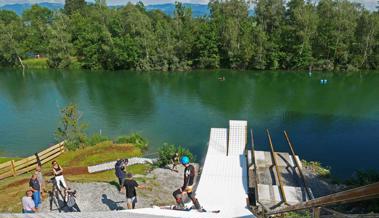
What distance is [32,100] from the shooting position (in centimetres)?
4188

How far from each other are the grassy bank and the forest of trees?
39.3 m

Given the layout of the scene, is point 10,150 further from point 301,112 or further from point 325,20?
point 325,20

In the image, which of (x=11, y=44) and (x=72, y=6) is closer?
(x=11, y=44)

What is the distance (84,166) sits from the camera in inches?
781

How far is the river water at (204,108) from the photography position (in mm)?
25547

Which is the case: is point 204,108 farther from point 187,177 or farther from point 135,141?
point 187,177

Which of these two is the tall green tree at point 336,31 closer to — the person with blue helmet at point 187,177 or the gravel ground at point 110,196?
the gravel ground at point 110,196

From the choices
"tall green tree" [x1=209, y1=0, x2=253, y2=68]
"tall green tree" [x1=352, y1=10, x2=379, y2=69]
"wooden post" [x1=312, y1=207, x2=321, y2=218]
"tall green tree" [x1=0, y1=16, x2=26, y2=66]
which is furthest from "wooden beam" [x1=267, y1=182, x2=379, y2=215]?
"tall green tree" [x1=0, y1=16, x2=26, y2=66]

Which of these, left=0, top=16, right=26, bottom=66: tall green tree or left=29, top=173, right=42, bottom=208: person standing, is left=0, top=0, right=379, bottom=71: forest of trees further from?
left=29, top=173, right=42, bottom=208: person standing

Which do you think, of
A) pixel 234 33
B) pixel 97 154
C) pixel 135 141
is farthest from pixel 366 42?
pixel 97 154

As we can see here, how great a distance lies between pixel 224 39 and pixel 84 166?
46.2 metres

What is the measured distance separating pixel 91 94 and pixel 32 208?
36557 mm

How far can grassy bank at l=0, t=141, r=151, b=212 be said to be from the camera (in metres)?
15.2

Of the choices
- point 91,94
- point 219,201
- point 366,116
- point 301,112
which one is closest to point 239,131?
point 219,201
